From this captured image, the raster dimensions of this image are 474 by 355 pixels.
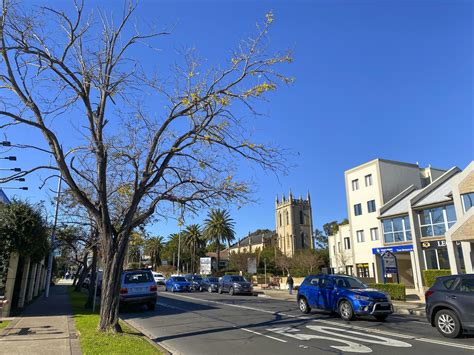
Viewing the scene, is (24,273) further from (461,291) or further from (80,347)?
(461,291)

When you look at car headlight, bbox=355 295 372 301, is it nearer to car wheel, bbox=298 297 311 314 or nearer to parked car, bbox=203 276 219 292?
Answer: car wheel, bbox=298 297 311 314

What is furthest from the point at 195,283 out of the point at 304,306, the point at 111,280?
the point at 111,280

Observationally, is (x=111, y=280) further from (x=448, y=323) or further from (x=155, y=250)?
(x=155, y=250)

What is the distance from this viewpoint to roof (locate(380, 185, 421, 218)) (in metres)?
37.0

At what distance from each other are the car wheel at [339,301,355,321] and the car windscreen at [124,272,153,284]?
9229 millimetres

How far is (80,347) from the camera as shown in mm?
8773

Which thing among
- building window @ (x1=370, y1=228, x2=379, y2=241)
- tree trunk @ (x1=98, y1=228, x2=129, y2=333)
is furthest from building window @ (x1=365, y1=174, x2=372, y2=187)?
tree trunk @ (x1=98, y1=228, x2=129, y2=333)

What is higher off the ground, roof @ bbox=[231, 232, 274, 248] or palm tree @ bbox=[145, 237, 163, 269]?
roof @ bbox=[231, 232, 274, 248]

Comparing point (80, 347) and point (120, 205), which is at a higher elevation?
point (120, 205)

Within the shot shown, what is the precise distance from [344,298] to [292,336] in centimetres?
406

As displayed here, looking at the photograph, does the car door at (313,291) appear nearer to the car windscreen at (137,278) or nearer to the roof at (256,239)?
the car windscreen at (137,278)

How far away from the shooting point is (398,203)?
38562mm

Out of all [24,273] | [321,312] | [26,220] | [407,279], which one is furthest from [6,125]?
[407,279]

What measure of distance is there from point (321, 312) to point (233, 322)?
15.0 ft
